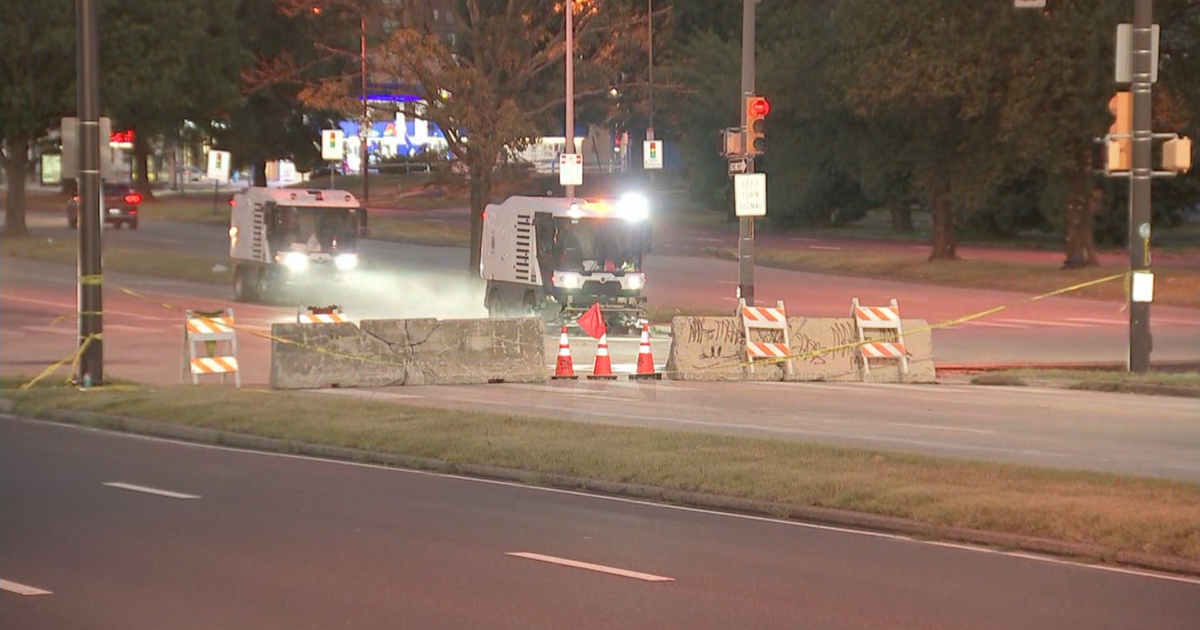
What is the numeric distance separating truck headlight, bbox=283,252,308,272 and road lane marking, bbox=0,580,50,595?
30683mm

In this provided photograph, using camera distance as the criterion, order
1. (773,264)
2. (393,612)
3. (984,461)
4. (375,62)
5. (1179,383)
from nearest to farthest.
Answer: (393,612)
(984,461)
(1179,383)
(375,62)
(773,264)

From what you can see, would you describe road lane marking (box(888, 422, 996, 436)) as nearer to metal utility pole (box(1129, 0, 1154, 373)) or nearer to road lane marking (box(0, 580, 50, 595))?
metal utility pole (box(1129, 0, 1154, 373))

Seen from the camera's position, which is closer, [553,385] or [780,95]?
[553,385]

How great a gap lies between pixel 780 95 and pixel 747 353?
119 feet

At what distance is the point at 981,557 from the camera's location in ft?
36.1

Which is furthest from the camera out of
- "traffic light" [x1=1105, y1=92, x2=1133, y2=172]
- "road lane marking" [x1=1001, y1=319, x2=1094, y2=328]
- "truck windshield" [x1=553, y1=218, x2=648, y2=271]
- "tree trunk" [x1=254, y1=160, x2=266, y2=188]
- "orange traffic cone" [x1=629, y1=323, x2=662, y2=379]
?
"tree trunk" [x1=254, y1=160, x2=266, y2=188]

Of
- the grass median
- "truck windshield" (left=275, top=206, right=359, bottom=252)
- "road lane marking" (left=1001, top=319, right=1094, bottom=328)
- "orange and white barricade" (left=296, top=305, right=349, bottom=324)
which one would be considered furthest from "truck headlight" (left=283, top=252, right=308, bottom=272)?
the grass median

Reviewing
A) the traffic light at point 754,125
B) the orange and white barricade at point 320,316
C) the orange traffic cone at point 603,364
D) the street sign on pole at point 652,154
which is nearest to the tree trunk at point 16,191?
the street sign on pole at point 652,154

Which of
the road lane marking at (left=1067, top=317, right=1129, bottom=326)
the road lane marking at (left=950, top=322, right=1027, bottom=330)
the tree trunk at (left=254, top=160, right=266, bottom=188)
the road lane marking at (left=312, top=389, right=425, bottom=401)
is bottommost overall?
the road lane marking at (left=312, top=389, right=425, bottom=401)

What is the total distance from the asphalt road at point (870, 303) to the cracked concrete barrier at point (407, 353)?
7898 mm

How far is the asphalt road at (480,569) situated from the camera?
903cm

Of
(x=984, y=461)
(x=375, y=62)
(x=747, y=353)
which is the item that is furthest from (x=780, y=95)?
(x=984, y=461)

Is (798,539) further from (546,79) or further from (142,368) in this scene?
(546,79)

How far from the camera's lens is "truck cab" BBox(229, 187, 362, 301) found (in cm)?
4025
